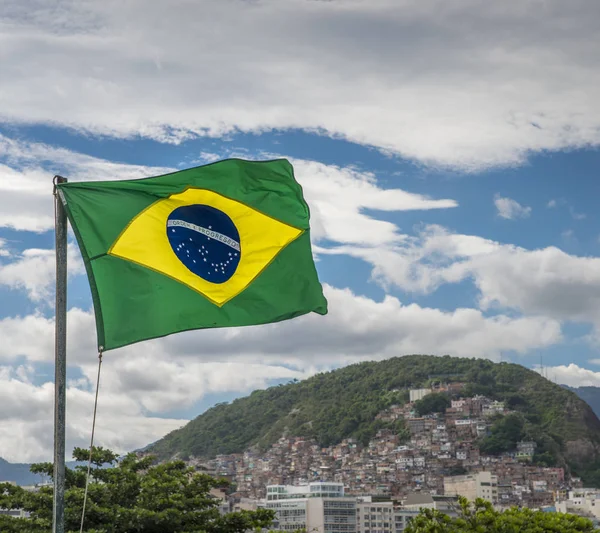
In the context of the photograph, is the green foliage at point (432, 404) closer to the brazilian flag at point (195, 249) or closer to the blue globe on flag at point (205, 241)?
the brazilian flag at point (195, 249)

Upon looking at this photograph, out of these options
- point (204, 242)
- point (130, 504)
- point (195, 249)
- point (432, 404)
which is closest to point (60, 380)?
point (195, 249)

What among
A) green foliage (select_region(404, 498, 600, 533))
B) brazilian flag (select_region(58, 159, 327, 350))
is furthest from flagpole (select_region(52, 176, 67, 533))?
green foliage (select_region(404, 498, 600, 533))

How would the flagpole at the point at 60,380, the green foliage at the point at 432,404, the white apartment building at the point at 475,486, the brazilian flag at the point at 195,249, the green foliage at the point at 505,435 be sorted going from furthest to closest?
1. the green foliage at the point at 432,404
2. the green foliage at the point at 505,435
3. the white apartment building at the point at 475,486
4. the brazilian flag at the point at 195,249
5. the flagpole at the point at 60,380

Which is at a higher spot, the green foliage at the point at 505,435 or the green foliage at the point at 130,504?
the green foliage at the point at 505,435

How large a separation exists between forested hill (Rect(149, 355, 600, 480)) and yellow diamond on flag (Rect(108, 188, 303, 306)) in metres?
143

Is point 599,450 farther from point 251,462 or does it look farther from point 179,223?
point 179,223

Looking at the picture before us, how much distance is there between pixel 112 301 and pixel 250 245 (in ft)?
4.92

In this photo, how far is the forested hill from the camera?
5876 inches

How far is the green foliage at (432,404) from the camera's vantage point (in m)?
158

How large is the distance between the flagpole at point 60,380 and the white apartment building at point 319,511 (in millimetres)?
92590

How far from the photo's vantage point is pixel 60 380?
5859mm

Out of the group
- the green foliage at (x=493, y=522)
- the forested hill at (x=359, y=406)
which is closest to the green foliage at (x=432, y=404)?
the forested hill at (x=359, y=406)

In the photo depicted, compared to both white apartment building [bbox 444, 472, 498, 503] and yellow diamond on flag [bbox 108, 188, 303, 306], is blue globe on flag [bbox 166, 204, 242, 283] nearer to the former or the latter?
yellow diamond on flag [bbox 108, 188, 303, 306]

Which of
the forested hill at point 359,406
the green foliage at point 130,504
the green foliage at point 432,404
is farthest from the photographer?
the green foliage at point 432,404
